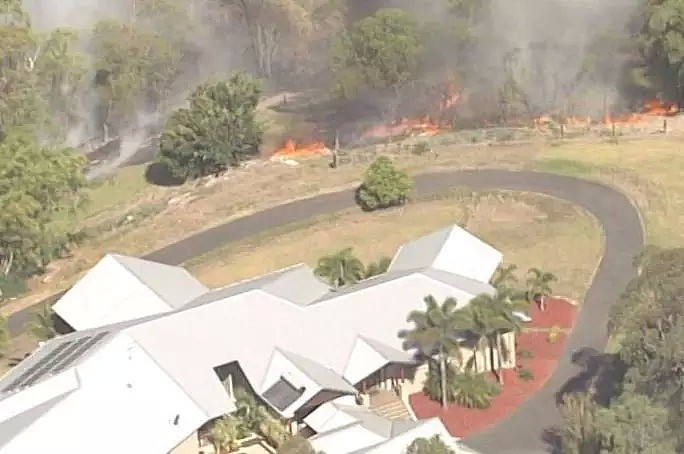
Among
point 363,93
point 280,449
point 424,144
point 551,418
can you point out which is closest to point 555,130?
point 424,144

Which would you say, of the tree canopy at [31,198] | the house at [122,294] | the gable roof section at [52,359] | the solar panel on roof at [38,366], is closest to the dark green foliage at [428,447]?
the gable roof section at [52,359]

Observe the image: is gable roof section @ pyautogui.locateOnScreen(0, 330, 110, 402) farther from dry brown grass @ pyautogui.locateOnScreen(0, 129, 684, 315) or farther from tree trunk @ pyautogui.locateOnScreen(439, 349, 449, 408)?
dry brown grass @ pyautogui.locateOnScreen(0, 129, 684, 315)

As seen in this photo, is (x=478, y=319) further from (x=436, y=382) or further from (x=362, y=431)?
(x=362, y=431)

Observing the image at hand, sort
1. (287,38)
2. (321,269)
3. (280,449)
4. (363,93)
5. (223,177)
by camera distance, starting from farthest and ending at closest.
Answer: (287,38), (363,93), (223,177), (321,269), (280,449)

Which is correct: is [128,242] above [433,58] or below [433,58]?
below

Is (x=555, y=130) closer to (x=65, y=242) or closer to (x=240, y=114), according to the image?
(x=240, y=114)

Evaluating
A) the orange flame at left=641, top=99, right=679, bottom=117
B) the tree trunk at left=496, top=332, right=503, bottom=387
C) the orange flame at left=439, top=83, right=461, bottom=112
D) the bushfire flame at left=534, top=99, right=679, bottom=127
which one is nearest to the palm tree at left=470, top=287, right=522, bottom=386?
the tree trunk at left=496, top=332, right=503, bottom=387

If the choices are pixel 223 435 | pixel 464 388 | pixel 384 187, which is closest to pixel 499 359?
pixel 464 388
